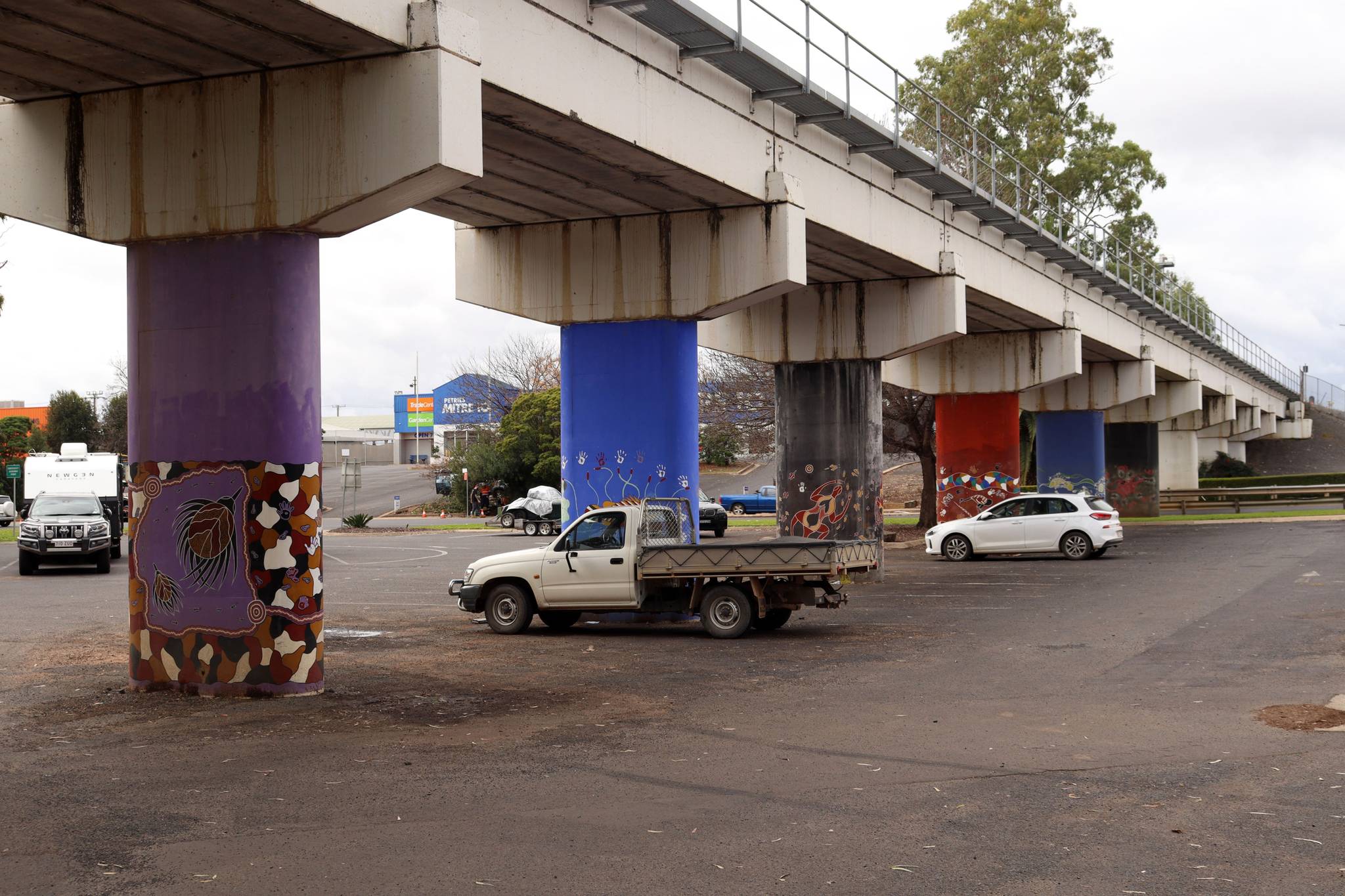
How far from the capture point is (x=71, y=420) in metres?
96.4

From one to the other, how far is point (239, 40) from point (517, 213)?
8068mm

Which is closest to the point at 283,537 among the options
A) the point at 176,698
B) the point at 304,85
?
the point at 176,698

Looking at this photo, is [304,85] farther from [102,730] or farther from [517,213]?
[517,213]

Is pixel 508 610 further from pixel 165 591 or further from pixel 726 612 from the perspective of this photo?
pixel 165 591

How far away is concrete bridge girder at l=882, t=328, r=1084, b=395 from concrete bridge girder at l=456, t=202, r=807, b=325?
15.5 metres

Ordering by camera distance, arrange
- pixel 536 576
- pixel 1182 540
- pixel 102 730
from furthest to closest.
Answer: pixel 1182 540 < pixel 536 576 < pixel 102 730

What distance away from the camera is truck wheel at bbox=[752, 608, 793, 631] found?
17.9m

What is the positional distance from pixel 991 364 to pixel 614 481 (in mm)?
18312

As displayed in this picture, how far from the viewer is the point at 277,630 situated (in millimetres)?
12336

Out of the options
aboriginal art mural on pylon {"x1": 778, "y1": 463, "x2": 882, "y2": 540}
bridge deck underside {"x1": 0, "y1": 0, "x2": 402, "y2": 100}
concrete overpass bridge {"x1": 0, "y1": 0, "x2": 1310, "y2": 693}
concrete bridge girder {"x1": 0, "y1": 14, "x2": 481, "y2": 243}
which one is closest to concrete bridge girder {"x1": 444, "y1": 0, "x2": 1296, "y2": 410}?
concrete overpass bridge {"x1": 0, "y1": 0, "x2": 1310, "y2": 693}

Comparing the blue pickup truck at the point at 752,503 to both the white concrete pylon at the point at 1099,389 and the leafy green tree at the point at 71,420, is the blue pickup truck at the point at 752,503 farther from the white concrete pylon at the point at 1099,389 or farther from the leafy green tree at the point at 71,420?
the leafy green tree at the point at 71,420

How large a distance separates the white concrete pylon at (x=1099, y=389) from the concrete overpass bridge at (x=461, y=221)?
728 inches

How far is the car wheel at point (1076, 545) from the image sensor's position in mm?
30391

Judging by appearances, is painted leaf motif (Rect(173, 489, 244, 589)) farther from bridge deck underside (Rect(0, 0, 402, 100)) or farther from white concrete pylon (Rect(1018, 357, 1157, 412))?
white concrete pylon (Rect(1018, 357, 1157, 412))
